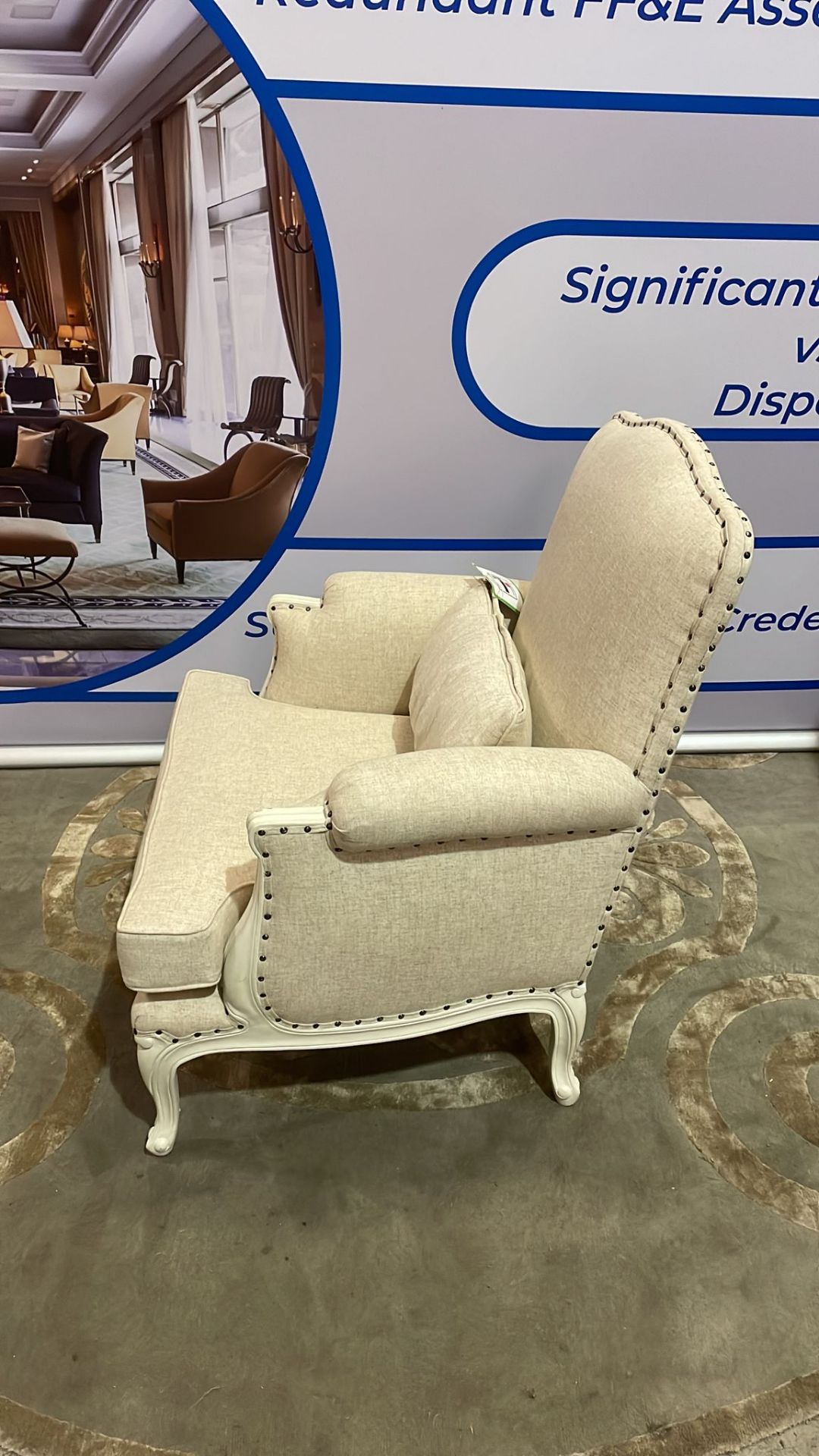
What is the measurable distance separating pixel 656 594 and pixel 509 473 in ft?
3.89

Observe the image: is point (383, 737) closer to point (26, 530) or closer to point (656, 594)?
point (656, 594)

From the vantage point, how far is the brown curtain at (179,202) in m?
2.03

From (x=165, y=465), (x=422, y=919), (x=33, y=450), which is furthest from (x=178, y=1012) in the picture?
(x=33, y=450)

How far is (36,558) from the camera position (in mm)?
2428

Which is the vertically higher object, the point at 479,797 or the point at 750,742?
the point at 479,797

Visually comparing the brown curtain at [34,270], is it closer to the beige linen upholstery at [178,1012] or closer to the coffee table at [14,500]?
the coffee table at [14,500]

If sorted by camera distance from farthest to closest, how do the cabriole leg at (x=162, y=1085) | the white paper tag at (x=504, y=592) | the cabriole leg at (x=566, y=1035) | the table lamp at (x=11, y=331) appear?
the table lamp at (x=11, y=331) < the white paper tag at (x=504, y=592) < the cabriole leg at (x=566, y=1035) < the cabriole leg at (x=162, y=1085)

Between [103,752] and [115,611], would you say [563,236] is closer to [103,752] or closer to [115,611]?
[115,611]

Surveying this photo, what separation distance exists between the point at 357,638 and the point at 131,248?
112 centimetres

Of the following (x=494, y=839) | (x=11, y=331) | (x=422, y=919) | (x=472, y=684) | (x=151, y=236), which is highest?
(x=151, y=236)

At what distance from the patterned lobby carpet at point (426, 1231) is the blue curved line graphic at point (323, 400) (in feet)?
2.55

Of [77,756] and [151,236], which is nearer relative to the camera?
[151,236]

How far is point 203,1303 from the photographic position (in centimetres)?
134

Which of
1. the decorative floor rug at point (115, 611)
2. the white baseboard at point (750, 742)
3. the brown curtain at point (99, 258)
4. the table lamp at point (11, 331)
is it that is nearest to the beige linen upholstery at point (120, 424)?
the brown curtain at point (99, 258)
